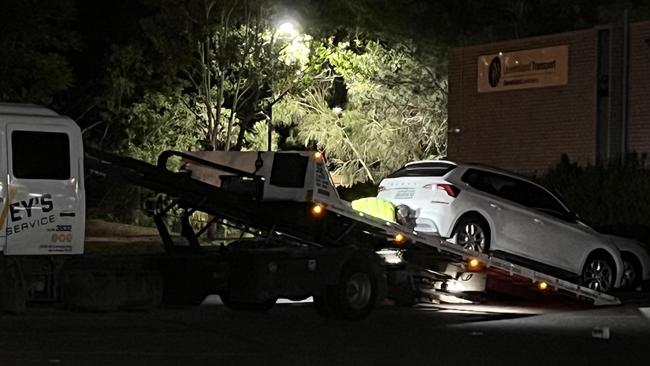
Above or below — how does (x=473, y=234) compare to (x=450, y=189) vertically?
below

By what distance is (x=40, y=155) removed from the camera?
15.5 meters

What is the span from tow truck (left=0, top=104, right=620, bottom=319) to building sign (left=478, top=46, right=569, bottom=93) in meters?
11.9

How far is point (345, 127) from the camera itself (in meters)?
48.7

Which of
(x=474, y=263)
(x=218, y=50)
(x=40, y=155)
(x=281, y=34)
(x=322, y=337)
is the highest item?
(x=281, y=34)

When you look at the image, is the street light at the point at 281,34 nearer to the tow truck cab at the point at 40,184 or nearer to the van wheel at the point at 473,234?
the van wheel at the point at 473,234

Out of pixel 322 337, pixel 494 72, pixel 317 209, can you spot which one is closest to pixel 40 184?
pixel 322 337

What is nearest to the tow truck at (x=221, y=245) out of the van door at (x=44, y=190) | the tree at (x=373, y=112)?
the van door at (x=44, y=190)

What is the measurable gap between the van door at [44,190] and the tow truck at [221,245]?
0.01 m

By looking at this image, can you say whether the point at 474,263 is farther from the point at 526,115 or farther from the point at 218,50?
the point at 218,50

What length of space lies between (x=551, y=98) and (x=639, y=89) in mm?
2540

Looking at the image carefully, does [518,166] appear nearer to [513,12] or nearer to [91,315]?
[513,12]

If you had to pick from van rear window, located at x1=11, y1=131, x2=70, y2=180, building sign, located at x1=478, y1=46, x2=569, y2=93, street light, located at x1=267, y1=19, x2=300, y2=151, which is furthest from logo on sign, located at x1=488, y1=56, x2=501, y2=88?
van rear window, located at x1=11, y1=131, x2=70, y2=180

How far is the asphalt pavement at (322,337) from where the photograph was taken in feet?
44.7

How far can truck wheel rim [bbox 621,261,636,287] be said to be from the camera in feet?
78.5
